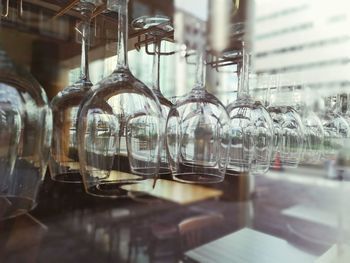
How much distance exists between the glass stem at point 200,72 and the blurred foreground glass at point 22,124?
0.19 metres

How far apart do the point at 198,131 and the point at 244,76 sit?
133 mm

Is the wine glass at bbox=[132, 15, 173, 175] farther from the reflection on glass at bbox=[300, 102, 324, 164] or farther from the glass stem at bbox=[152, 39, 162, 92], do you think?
the reflection on glass at bbox=[300, 102, 324, 164]

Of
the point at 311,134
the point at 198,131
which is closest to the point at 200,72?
the point at 198,131

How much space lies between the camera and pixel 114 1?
34 centimetres

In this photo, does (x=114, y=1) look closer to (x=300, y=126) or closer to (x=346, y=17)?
(x=300, y=126)

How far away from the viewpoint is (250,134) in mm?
422

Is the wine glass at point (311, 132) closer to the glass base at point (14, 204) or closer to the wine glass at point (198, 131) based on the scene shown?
the wine glass at point (198, 131)

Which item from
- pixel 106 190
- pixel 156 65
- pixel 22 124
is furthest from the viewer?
pixel 156 65

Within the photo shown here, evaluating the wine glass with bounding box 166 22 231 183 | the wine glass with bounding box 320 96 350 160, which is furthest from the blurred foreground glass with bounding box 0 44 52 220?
the wine glass with bounding box 320 96 350 160

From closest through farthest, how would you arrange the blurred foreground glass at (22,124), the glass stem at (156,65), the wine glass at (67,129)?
the blurred foreground glass at (22,124), the wine glass at (67,129), the glass stem at (156,65)

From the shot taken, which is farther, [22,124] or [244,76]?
[244,76]

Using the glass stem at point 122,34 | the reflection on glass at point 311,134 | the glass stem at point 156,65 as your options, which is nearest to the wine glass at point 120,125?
the glass stem at point 122,34

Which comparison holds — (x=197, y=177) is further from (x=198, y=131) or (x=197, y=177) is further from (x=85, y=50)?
(x=85, y=50)

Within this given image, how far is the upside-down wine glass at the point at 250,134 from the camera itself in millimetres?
419
